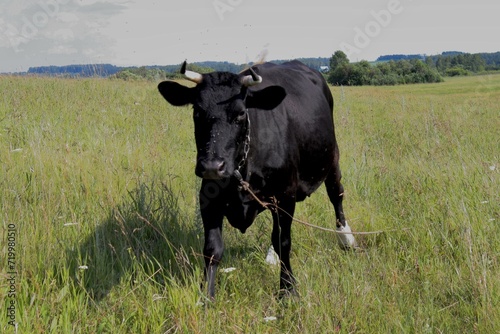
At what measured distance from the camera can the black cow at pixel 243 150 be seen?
346 centimetres

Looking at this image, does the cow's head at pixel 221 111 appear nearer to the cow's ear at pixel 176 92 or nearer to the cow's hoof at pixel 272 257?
the cow's ear at pixel 176 92

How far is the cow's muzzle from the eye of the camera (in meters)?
3.23

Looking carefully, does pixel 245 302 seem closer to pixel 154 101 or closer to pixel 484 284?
pixel 484 284

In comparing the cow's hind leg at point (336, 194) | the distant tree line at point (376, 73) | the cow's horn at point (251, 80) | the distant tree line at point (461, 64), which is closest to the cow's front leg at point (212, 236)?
the cow's horn at point (251, 80)

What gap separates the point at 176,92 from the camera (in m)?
3.95

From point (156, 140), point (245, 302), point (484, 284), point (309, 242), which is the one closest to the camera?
point (484, 284)

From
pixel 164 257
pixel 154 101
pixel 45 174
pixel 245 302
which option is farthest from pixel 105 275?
pixel 154 101

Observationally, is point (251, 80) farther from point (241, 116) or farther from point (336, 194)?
point (336, 194)

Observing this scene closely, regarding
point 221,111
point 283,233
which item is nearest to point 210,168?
point 221,111

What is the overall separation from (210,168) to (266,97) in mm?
925

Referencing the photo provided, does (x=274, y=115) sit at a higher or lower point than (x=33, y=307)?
higher

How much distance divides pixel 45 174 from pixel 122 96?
5394 millimetres

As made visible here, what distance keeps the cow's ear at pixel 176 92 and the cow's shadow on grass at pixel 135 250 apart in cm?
69

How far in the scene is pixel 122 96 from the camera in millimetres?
10125
